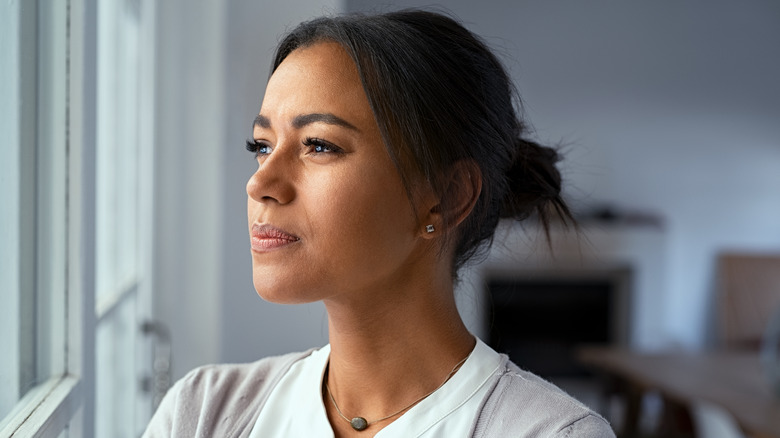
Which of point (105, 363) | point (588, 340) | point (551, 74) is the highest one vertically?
point (551, 74)

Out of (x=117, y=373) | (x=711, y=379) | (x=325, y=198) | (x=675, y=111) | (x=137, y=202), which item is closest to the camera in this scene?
(x=325, y=198)

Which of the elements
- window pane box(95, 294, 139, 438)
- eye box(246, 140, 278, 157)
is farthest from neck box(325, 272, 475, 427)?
window pane box(95, 294, 139, 438)

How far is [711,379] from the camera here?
3086 mm

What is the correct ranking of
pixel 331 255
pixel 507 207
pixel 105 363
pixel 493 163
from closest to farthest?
pixel 331 255, pixel 493 163, pixel 507 207, pixel 105 363

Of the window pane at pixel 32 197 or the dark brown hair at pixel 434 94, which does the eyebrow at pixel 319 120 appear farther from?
the window pane at pixel 32 197

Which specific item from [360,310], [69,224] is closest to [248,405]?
[360,310]

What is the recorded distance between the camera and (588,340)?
5.35 metres

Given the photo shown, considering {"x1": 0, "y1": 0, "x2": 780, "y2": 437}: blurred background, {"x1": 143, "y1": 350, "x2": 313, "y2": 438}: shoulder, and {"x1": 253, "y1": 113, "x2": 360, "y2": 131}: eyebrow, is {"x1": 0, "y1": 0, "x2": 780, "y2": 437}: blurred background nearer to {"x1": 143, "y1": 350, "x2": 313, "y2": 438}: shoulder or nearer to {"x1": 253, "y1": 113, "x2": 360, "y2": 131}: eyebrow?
{"x1": 143, "y1": 350, "x2": 313, "y2": 438}: shoulder

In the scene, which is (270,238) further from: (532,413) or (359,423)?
(532,413)

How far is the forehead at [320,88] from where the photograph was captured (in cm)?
99

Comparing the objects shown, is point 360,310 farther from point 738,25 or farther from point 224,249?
point 738,25

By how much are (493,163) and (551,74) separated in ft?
14.2

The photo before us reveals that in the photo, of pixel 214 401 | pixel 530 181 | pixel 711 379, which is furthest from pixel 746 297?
pixel 214 401

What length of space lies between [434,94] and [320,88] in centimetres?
14
